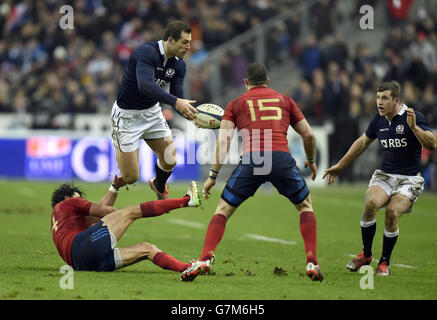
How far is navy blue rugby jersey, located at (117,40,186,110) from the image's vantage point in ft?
31.3

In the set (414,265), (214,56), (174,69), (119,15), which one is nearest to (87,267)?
Answer: (174,69)

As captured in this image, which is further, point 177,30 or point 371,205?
point 177,30

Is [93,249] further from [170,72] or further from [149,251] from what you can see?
[170,72]

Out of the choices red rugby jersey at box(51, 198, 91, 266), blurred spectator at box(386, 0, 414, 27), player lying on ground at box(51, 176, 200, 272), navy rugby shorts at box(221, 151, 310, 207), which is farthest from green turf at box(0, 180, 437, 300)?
blurred spectator at box(386, 0, 414, 27)

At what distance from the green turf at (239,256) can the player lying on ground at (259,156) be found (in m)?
0.55

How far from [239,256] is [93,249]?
2.72 metres

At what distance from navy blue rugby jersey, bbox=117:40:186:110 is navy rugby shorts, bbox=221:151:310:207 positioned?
1.39 metres

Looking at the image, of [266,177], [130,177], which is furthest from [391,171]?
[130,177]

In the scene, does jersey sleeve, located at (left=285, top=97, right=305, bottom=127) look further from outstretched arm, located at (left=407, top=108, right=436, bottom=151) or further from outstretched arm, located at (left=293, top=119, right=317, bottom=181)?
outstretched arm, located at (left=407, top=108, right=436, bottom=151)

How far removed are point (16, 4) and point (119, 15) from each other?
415 cm

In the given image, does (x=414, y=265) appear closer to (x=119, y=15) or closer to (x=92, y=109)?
(x=92, y=109)

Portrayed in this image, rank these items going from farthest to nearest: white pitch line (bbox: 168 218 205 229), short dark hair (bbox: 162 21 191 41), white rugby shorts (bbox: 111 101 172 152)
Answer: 1. white pitch line (bbox: 168 218 205 229)
2. white rugby shorts (bbox: 111 101 172 152)
3. short dark hair (bbox: 162 21 191 41)

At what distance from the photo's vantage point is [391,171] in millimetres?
9555
